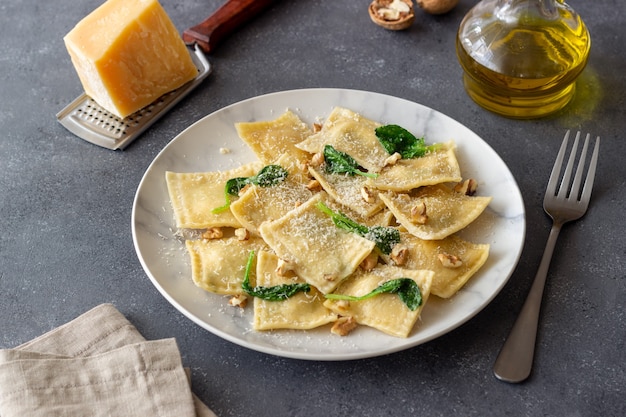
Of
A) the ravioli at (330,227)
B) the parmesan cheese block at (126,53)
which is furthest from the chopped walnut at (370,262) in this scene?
the parmesan cheese block at (126,53)

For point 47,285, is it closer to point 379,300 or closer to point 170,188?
point 170,188

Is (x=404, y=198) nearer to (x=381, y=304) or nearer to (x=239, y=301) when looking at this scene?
(x=381, y=304)

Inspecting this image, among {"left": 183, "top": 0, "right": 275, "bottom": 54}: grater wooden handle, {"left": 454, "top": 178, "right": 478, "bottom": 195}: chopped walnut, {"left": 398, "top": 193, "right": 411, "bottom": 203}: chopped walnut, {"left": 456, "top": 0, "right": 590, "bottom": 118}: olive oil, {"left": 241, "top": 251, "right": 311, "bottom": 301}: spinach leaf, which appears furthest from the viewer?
{"left": 183, "top": 0, "right": 275, "bottom": 54}: grater wooden handle

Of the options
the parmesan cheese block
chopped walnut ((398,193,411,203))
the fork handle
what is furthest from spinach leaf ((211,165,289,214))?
the fork handle

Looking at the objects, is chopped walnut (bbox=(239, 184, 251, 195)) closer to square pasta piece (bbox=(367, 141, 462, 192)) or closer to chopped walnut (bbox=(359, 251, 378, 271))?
square pasta piece (bbox=(367, 141, 462, 192))

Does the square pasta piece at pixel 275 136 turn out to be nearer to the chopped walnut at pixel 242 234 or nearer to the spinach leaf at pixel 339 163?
the spinach leaf at pixel 339 163

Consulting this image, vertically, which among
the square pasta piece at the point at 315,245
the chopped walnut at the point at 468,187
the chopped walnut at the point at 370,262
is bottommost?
the chopped walnut at the point at 468,187

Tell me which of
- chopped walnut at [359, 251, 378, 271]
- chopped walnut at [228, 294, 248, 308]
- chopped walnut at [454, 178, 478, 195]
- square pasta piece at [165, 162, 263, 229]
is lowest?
chopped walnut at [454, 178, 478, 195]

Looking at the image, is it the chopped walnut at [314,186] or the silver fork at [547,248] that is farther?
the chopped walnut at [314,186]
